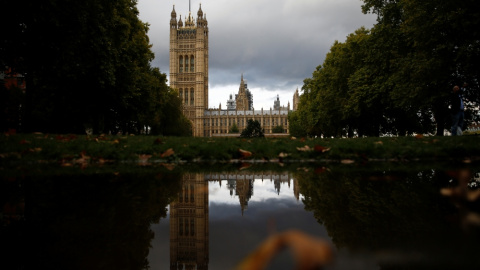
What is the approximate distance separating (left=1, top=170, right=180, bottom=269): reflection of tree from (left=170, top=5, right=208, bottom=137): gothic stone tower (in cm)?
9898

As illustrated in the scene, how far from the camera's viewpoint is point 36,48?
12.5 metres

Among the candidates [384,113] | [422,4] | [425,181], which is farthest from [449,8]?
[425,181]

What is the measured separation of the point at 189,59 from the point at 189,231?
10564cm

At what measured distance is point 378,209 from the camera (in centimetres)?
214

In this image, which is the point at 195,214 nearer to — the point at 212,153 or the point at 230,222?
the point at 230,222

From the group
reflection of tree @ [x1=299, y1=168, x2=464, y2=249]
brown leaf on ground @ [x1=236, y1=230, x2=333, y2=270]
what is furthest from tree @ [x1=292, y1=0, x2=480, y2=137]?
brown leaf on ground @ [x1=236, y1=230, x2=333, y2=270]

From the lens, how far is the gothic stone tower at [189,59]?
102438mm

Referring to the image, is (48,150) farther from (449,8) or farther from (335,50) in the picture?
(335,50)

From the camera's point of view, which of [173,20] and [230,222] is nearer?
[230,222]

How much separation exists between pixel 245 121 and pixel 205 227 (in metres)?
120

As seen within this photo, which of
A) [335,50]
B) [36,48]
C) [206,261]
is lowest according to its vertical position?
[206,261]

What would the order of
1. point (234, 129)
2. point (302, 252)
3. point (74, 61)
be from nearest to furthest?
point (302, 252) < point (74, 61) < point (234, 129)

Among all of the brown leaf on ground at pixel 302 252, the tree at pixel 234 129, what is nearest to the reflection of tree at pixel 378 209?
the brown leaf on ground at pixel 302 252

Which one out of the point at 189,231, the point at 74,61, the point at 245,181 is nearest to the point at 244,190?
the point at 245,181
